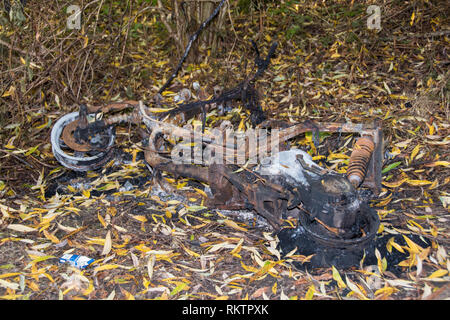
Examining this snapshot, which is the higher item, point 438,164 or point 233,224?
point 438,164

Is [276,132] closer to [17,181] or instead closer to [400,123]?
[400,123]

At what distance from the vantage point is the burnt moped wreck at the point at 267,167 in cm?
323

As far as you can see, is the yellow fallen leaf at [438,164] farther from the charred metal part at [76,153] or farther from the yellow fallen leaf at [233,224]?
the charred metal part at [76,153]

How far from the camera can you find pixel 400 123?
4988 mm

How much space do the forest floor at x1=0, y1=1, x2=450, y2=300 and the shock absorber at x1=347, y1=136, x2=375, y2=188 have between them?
521 mm

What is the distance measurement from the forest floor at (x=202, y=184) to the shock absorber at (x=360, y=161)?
0.52 metres

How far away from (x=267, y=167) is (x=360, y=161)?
2.49ft

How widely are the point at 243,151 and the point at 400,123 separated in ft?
6.91

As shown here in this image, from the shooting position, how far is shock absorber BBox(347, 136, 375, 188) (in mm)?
3408

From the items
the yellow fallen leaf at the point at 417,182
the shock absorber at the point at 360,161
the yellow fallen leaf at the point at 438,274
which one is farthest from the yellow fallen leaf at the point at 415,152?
the yellow fallen leaf at the point at 438,274

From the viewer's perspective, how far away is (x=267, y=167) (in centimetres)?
375

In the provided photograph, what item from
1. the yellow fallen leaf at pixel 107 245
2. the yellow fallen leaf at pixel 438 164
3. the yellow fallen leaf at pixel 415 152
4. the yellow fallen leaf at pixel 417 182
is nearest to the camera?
the yellow fallen leaf at pixel 107 245

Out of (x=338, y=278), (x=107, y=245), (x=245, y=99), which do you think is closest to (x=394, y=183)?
(x=338, y=278)

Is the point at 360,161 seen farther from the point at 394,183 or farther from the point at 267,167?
the point at 394,183
